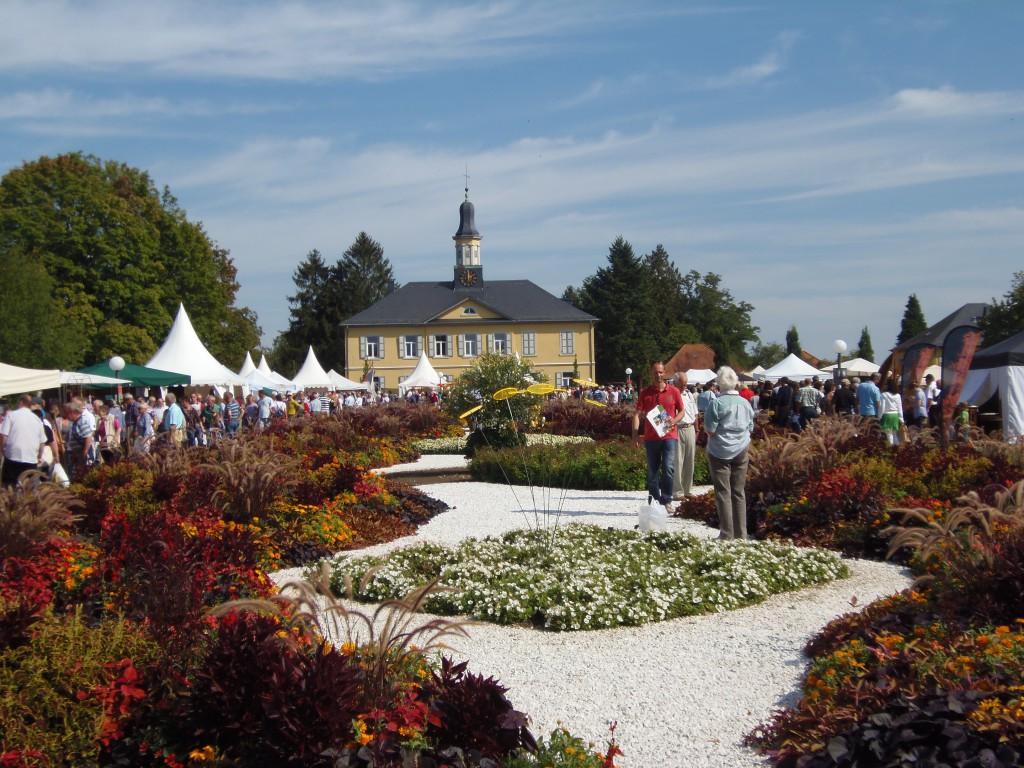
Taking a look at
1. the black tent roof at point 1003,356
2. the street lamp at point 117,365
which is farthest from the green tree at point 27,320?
the black tent roof at point 1003,356

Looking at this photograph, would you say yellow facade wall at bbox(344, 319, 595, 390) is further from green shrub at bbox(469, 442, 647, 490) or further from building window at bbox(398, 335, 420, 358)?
green shrub at bbox(469, 442, 647, 490)

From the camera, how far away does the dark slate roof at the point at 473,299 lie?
241ft

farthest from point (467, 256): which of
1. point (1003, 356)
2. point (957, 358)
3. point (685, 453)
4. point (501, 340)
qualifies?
point (685, 453)

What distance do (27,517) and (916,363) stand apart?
645 inches

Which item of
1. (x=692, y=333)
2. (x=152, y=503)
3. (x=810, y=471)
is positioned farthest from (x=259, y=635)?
(x=692, y=333)

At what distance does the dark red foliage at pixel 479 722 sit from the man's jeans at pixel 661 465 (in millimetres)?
7353

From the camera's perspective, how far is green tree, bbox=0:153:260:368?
41.1 m

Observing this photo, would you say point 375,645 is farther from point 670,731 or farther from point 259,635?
point 670,731

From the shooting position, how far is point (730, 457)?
926cm

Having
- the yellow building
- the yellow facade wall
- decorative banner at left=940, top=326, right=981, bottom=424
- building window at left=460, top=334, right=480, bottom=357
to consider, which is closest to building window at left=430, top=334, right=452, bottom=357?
the yellow building

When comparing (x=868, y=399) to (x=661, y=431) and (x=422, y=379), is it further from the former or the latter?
(x=422, y=379)

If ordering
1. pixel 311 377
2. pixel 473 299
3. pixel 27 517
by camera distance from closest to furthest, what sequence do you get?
pixel 27 517, pixel 311 377, pixel 473 299

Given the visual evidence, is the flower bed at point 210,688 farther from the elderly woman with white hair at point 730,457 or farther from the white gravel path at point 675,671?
the elderly woman with white hair at point 730,457

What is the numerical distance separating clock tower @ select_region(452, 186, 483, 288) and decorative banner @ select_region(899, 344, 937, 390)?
59970 millimetres
